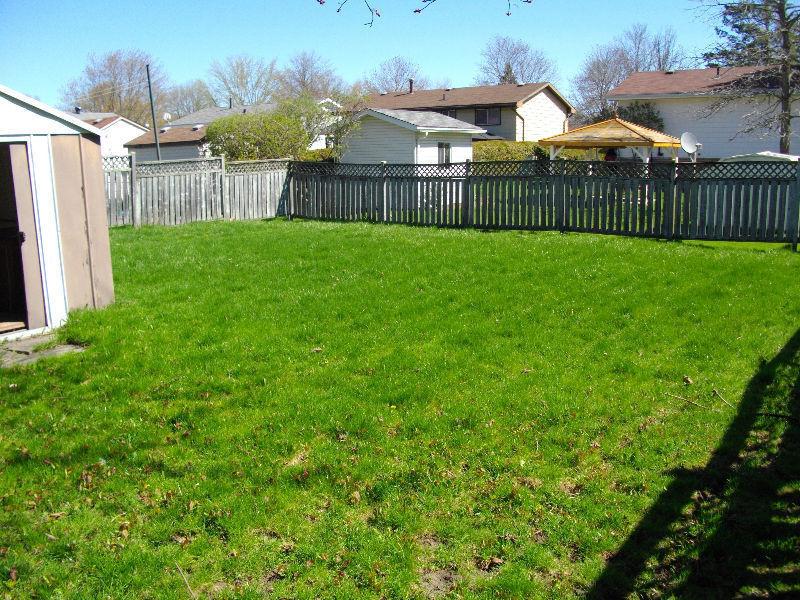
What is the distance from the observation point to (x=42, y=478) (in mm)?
5094

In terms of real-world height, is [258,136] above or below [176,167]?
above

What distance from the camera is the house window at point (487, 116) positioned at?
46.9 metres

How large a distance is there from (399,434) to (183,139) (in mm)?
45278

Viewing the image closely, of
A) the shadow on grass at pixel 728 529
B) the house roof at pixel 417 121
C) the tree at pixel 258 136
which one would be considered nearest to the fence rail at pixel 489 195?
the tree at pixel 258 136

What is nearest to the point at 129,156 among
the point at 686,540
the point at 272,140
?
the point at 272,140

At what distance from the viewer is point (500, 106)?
152 feet

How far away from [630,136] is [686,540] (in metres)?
24.2

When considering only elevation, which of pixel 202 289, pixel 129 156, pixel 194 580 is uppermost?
pixel 129 156

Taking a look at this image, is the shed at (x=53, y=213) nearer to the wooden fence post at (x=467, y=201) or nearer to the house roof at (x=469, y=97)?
the wooden fence post at (x=467, y=201)

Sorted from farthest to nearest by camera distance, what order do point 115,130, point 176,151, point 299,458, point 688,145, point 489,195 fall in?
point 115,130 → point 176,151 → point 688,145 → point 489,195 → point 299,458

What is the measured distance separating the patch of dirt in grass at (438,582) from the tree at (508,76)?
64369 mm

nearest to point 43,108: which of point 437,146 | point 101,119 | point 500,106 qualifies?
point 437,146

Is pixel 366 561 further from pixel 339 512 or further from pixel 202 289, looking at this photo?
pixel 202 289

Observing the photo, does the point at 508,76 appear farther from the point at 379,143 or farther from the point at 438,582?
the point at 438,582
